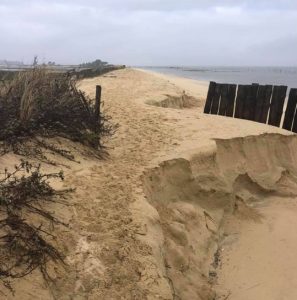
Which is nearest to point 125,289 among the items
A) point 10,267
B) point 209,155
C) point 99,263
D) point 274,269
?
point 99,263

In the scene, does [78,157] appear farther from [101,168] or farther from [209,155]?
[209,155]

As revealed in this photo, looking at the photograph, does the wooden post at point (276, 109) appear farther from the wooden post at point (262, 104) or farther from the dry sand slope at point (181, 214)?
the dry sand slope at point (181, 214)

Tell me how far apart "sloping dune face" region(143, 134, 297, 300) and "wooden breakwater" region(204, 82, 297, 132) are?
5.43 feet

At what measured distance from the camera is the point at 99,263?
3844 millimetres

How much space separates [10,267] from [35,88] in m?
3.87

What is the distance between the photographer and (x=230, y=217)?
272 inches

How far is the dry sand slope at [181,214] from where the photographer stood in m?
3.86

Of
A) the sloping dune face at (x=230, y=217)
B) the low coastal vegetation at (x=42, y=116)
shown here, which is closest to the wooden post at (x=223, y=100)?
the sloping dune face at (x=230, y=217)

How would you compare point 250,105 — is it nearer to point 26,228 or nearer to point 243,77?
point 26,228

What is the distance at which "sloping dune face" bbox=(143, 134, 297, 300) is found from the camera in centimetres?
506

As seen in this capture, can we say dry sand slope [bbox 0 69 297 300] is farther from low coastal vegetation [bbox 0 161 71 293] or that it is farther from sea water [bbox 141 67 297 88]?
sea water [bbox 141 67 297 88]

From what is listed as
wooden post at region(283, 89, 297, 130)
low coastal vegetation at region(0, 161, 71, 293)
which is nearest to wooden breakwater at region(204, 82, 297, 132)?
wooden post at region(283, 89, 297, 130)

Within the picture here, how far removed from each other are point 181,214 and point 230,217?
4.84ft

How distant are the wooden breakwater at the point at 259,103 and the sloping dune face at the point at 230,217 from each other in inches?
65.1
